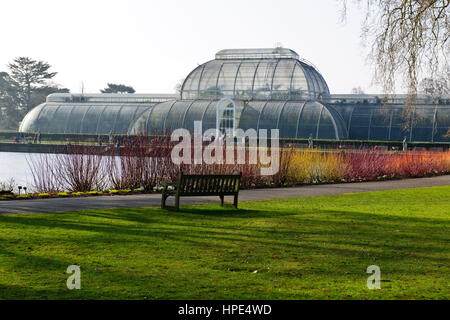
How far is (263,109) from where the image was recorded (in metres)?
52.2

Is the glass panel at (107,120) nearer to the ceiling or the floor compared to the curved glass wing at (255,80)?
nearer to the floor

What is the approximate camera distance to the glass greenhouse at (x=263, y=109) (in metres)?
49.7

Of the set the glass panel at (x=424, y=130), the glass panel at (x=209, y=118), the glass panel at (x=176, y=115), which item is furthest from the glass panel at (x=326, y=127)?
the glass panel at (x=176, y=115)

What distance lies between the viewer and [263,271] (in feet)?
25.8

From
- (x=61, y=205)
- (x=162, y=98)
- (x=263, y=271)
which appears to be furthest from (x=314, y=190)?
(x=162, y=98)

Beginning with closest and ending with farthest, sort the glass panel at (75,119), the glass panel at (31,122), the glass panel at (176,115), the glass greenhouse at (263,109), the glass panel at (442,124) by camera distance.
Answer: the glass panel at (442,124), the glass greenhouse at (263,109), the glass panel at (176,115), the glass panel at (75,119), the glass panel at (31,122)

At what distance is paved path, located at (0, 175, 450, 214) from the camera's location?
13359 millimetres

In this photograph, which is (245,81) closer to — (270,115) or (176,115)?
(270,115)

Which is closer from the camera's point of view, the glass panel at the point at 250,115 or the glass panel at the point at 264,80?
the glass panel at the point at 250,115
